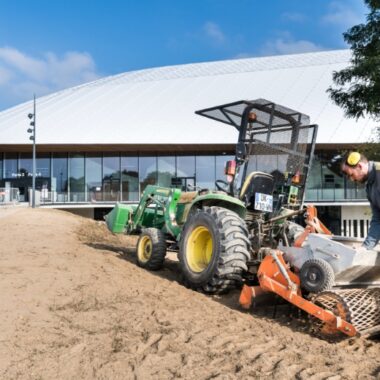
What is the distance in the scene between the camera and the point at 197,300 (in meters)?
5.78

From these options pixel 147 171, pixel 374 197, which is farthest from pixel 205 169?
pixel 374 197

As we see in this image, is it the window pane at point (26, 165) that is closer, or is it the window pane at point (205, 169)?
the window pane at point (205, 169)

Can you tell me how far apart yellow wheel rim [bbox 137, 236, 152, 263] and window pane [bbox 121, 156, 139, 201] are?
66.1 ft

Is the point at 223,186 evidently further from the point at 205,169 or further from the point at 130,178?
the point at 130,178

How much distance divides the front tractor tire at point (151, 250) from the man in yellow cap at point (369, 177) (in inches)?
147

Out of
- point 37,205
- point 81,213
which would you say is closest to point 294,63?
point 81,213

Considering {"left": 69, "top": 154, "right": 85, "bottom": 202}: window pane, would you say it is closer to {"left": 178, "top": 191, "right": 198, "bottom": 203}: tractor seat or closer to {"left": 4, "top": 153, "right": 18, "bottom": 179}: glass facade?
{"left": 4, "top": 153, "right": 18, "bottom": 179}: glass facade

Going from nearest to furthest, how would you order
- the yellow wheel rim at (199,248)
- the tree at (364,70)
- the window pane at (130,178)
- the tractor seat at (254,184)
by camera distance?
the yellow wheel rim at (199,248) < the tractor seat at (254,184) < the tree at (364,70) < the window pane at (130,178)

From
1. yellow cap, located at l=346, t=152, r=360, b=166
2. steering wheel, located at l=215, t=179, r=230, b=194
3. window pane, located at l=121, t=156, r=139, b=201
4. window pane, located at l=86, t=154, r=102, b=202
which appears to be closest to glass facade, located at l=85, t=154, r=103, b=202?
window pane, located at l=86, t=154, r=102, b=202

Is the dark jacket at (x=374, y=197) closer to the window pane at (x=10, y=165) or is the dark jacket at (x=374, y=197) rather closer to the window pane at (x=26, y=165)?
the window pane at (x=26, y=165)

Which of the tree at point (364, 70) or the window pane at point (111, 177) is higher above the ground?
the tree at point (364, 70)

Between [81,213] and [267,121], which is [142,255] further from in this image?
[81,213]

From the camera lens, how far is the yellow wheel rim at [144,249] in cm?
805

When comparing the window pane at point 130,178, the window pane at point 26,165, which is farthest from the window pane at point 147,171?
the window pane at point 26,165
